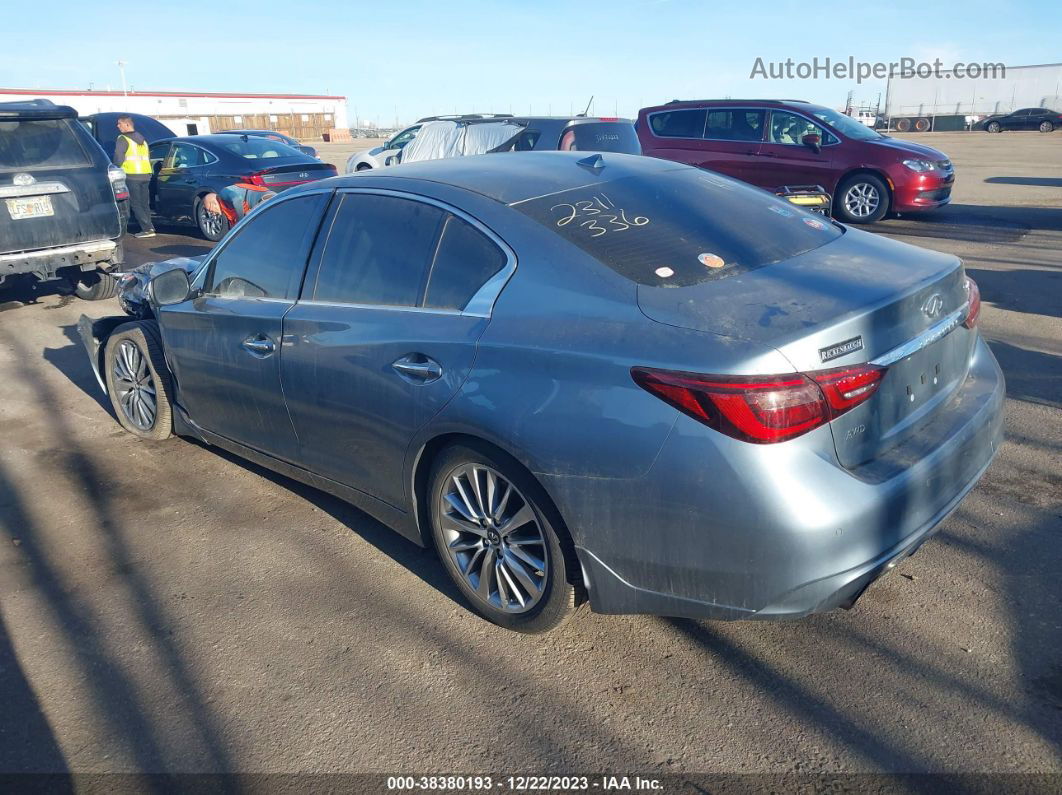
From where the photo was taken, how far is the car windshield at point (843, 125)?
1248 centimetres

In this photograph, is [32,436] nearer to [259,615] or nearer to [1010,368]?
[259,615]

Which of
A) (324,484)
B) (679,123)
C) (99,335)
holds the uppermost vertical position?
(679,123)

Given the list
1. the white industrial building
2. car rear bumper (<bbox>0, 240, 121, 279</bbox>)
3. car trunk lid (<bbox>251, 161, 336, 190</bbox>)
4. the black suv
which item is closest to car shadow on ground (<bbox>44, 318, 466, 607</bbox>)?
car rear bumper (<bbox>0, 240, 121, 279</bbox>)

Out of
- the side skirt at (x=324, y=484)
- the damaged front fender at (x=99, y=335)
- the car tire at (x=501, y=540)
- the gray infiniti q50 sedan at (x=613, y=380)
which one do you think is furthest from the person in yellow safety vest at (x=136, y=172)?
the car tire at (x=501, y=540)

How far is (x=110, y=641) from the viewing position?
3.29 metres

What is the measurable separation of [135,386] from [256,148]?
858cm

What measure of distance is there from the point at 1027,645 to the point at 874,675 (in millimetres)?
552

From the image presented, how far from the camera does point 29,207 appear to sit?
26.4 feet

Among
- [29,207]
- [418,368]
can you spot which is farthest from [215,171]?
[418,368]

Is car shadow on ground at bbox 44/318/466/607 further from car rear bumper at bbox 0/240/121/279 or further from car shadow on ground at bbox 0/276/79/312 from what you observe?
car shadow on ground at bbox 0/276/79/312

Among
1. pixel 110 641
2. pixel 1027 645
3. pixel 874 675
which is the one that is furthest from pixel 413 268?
pixel 1027 645

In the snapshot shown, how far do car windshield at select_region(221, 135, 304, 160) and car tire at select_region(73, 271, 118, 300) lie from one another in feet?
12.3

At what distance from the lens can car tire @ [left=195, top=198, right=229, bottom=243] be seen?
40.7ft

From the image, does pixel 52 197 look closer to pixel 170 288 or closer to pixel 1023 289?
pixel 170 288
